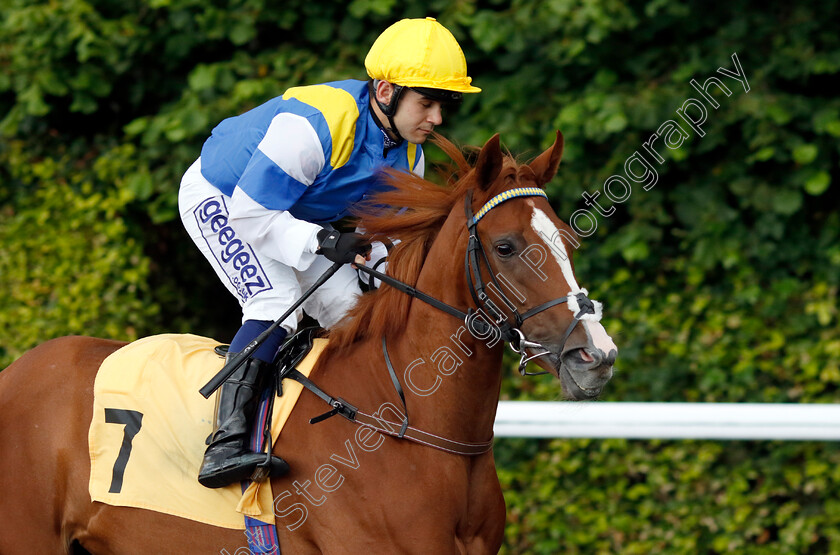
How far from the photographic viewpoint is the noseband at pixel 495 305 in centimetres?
252

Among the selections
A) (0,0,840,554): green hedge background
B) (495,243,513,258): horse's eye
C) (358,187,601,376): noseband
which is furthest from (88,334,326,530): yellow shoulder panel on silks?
(0,0,840,554): green hedge background

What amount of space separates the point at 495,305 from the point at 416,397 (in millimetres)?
419

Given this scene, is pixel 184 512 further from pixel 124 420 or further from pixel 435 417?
pixel 435 417

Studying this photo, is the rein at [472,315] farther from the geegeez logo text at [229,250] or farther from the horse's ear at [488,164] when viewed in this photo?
the geegeez logo text at [229,250]

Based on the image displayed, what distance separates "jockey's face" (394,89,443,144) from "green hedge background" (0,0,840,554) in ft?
6.31

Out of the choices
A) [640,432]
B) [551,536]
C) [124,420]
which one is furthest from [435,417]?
[551,536]

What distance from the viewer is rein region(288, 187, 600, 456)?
A: 2.54m

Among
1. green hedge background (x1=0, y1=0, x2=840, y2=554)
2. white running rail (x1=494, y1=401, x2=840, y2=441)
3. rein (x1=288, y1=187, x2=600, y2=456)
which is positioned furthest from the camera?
green hedge background (x1=0, y1=0, x2=840, y2=554)

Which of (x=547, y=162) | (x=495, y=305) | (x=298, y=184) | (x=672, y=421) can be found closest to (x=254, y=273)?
(x=298, y=184)

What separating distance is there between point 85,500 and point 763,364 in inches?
→ 140

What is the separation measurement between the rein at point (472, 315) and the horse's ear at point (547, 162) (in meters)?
0.18

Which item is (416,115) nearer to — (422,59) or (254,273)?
(422,59)

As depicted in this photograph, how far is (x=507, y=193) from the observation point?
2.70 m

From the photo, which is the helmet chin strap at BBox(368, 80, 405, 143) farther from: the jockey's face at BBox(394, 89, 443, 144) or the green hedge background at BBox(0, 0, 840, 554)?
the green hedge background at BBox(0, 0, 840, 554)
